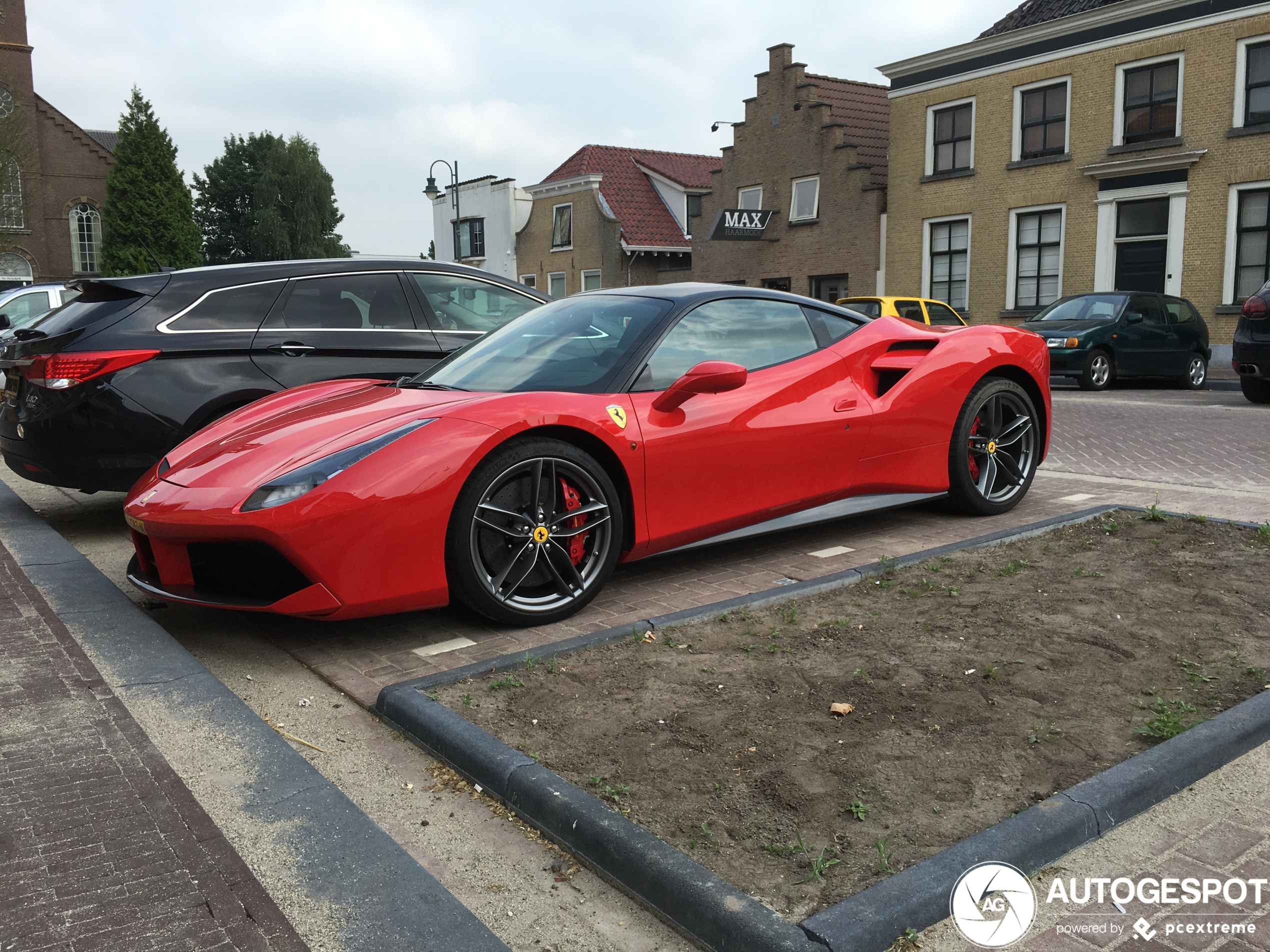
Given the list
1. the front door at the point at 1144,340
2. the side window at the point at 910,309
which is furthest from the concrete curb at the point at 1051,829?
the side window at the point at 910,309

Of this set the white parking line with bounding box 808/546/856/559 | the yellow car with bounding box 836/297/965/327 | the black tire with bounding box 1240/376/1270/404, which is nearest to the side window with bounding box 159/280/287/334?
the white parking line with bounding box 808/546/856/559

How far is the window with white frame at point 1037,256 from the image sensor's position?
80.7 ft

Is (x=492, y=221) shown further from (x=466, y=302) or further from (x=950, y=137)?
(x=466, y=302)

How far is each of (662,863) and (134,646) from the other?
259cm

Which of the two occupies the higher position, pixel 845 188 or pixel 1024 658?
pixel 845 188

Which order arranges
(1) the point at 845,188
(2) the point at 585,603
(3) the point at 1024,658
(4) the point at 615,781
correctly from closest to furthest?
(4) the point at 615,781
(3) the point at 1024,658
(2) the point at 585,603
(1) the point at 845,188

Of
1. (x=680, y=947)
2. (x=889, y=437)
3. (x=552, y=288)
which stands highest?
(x=552, y=288)

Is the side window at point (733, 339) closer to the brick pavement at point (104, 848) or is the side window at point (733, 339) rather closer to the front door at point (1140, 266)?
the brick pavement at point (104, 848)

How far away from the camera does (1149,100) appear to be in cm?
2266

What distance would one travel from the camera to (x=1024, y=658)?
3.46 meters

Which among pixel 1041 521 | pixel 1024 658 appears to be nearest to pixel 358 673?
pixel 1024 658

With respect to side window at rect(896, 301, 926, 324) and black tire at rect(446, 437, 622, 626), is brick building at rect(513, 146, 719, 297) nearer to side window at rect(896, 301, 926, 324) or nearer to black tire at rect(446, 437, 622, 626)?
side window at rect(896, 301, 926, 324)

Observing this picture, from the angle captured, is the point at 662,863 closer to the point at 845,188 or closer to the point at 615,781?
the point at 615,781

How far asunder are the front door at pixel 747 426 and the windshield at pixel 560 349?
150 millimetres
